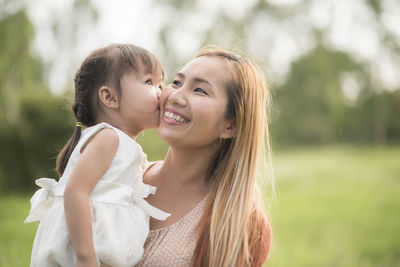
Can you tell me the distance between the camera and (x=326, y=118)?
26.1m

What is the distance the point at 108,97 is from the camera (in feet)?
7.01

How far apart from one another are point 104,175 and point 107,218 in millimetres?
195

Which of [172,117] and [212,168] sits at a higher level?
[172,117]

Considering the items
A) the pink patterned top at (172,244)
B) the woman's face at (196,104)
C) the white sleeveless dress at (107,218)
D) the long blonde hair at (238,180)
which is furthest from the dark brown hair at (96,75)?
the pink patterned top at (172,244)

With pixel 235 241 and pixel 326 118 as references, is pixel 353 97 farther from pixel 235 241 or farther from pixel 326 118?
pixel 235 241

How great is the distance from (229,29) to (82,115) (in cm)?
1689

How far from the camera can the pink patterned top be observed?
85.7 inches

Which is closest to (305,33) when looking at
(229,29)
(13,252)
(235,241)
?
(229,29)

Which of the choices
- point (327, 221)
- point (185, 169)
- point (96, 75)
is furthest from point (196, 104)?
point (327, 221)

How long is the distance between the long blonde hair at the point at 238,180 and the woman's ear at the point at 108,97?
65 cm

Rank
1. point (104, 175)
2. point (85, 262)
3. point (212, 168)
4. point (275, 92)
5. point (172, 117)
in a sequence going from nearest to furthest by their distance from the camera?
point (85, 262) → point (104, 175) → point (172, 117) → point (212, 168) → point (275, 92)

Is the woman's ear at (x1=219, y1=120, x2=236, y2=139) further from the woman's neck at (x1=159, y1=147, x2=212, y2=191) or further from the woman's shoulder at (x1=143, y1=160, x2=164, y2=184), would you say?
the woman's shoulder at (x1=143, y1=160, x2=164, y2=184)

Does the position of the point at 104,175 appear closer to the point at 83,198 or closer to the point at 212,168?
the point at 83,198

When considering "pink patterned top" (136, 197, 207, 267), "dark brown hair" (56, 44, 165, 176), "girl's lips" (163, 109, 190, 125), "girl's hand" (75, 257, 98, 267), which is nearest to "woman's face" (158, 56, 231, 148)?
"girl's lips" (163, 109, 190, 125)
